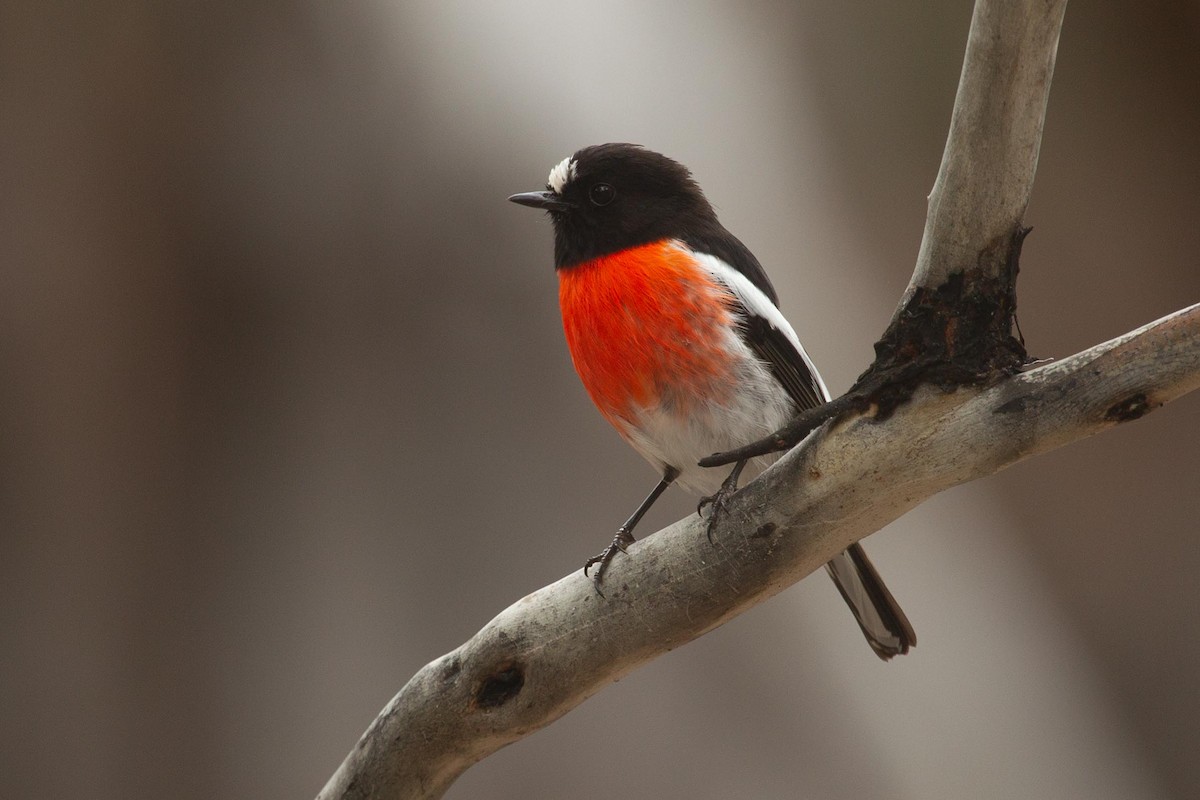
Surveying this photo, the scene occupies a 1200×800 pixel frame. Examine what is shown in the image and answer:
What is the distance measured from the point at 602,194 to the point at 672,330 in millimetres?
356

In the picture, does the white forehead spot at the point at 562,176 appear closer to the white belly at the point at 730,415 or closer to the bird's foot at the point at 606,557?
the white belly at the point at 730,415

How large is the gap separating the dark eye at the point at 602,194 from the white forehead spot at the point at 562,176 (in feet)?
0.16

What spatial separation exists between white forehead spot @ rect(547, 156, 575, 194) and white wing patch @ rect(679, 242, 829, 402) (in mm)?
262

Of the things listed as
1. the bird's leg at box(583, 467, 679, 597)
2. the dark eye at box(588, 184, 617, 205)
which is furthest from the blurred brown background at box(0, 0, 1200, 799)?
the dark eye at box(588, 184, 617, 205)

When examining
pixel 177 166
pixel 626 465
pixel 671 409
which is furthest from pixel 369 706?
pixel 671 409

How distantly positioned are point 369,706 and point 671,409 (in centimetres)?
220

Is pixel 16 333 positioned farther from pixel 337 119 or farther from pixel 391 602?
pixel 391 602

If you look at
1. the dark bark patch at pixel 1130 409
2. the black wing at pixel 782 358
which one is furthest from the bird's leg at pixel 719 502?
the dark bark patch at pixel 1130 409

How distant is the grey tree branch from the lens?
1.14 m

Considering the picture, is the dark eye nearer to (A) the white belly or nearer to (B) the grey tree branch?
(A) the white belly

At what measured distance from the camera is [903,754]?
10.7ft

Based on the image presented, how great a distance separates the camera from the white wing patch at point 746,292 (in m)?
1.77

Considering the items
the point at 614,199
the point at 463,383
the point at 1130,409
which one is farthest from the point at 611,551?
the point at 463,383

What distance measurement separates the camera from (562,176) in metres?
1.92
